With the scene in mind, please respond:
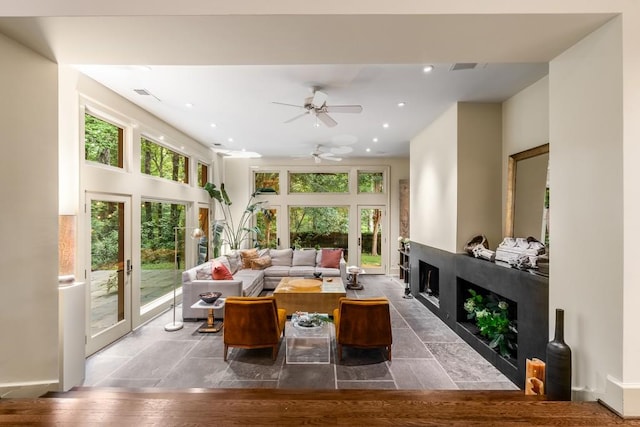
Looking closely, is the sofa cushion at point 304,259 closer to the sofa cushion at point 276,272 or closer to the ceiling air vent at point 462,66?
the sofa cushion at point 276,272

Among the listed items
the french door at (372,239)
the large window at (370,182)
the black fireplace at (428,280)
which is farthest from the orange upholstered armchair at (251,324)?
the large window at (370,182)

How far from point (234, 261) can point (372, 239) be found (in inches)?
161

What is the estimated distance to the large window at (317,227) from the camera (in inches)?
347

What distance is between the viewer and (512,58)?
86.4 inches

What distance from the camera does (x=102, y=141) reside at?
4.14 metres

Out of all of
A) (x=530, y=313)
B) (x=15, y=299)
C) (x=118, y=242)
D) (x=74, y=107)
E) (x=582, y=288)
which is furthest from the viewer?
(x=118, y=242)

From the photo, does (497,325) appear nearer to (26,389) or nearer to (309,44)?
(309,44)

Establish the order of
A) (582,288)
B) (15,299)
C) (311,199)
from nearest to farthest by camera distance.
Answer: (582,288) < (15,299) < (311,199)

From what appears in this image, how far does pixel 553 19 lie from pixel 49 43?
330 centimetres

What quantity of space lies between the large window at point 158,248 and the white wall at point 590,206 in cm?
499

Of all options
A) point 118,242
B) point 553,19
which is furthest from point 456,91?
point 118,242

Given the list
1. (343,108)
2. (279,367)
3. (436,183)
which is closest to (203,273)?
(279,367)

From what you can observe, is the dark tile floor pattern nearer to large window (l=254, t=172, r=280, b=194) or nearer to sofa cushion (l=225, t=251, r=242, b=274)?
sofa cushion (l=225, t=251, r=242, b=274)

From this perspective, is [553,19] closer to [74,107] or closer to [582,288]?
[582,288]
